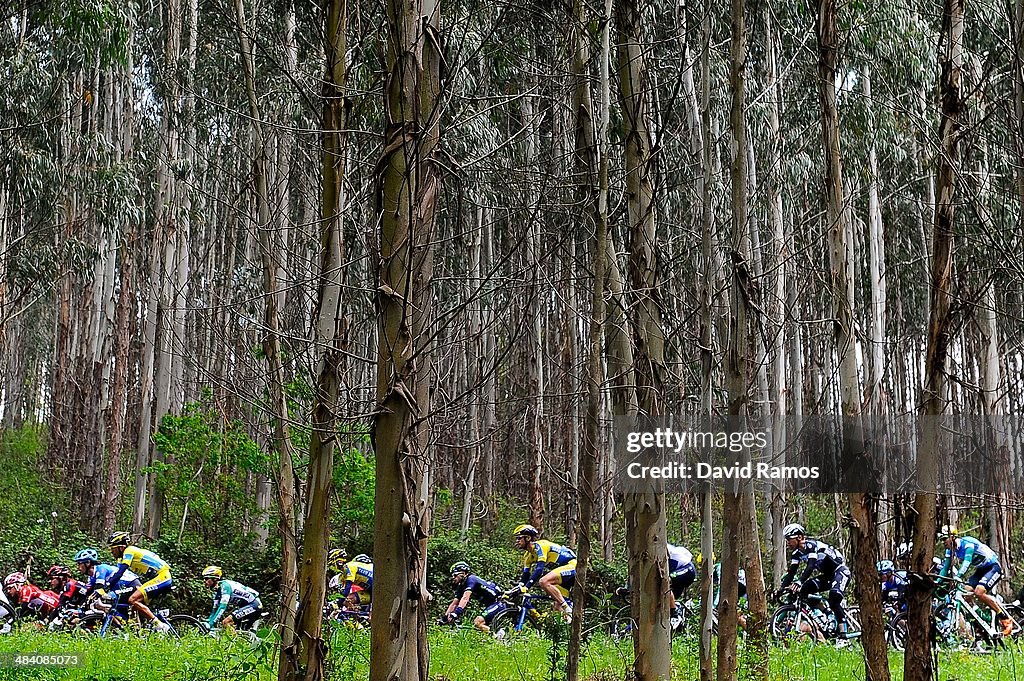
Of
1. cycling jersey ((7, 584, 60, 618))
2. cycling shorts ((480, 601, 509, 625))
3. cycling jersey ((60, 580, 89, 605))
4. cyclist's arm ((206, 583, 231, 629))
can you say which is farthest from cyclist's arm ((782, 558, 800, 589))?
cycling jersey ((7, 584, 60, 618))

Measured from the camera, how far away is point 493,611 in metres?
11.6

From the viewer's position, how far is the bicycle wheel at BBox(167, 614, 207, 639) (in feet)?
37.1

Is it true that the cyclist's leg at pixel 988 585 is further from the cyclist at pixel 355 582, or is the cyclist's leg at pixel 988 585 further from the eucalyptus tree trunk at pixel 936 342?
the eucalyptus tree trunk at pixel 936 342

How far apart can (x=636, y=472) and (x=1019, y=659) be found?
636 cm

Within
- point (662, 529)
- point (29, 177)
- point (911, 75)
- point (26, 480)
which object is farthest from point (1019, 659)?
point (26, 480)

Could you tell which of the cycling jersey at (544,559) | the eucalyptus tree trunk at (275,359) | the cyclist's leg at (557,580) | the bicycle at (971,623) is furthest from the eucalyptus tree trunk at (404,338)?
the bicycle at (971,623)

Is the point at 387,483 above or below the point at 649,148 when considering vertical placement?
below

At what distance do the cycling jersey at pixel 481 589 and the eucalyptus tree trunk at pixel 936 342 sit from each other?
Result: 25.7 ft

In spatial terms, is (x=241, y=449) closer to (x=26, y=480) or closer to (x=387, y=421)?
(x=387, y=421)

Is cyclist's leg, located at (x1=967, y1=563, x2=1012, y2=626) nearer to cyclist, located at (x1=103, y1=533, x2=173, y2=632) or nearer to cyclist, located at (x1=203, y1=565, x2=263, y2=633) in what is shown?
cyclist, located at (x1=203, y1=565, x2=263, y2=633)

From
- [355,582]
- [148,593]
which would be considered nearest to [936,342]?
[355,582]

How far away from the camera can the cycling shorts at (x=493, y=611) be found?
454 inches

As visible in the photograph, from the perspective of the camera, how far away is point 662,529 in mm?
5270

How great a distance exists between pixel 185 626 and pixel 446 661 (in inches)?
186
